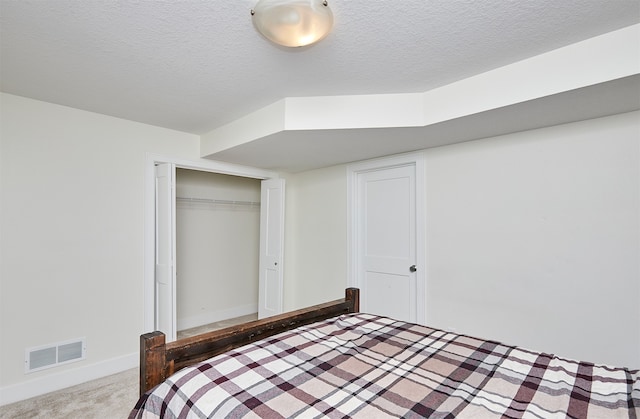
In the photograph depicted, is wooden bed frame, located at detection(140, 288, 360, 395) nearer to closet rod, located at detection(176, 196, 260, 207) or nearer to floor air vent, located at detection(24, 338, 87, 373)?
floor air vent, located at detection(24, 338, 87, 373)

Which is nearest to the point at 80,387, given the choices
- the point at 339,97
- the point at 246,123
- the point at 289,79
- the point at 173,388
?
the point at 173,388

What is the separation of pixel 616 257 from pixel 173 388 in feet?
8.75

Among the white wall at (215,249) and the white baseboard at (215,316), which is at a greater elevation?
the white wall at (215,249)

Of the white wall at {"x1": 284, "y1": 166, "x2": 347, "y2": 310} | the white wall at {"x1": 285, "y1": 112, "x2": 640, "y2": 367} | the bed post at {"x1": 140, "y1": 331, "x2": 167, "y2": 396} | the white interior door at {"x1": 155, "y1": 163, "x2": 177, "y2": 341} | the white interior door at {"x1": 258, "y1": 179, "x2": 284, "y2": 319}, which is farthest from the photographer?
the white interior door at {"x1": 258, "y1": 179, "x2": 284, "y2": 319}

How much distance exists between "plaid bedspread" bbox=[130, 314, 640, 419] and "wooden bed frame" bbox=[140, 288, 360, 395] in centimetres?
11

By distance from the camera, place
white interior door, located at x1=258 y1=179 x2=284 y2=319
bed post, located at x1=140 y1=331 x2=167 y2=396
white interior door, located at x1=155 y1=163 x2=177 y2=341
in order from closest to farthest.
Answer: bed post, located at x1=140 y1=331 x2=167 y2=396 → white interior door, located at x1=155 y1=163 x2=177 y2=341 → white interior door, located at x1=258 y1=179 x2=284 y2=319

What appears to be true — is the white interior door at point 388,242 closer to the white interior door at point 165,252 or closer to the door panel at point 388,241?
the door panel at point 388,241

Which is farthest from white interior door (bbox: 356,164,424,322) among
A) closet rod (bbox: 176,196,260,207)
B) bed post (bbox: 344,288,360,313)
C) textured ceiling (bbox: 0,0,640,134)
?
closet rod (bbox: 176,196,260,207)

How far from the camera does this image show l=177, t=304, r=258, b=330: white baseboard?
4.04m

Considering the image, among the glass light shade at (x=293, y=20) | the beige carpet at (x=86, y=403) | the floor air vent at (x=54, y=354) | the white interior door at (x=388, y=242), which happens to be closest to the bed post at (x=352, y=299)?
the white interior door at (x=388, y=242)

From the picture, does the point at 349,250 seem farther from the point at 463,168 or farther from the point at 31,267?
the point at 31,267

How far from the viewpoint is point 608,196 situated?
216 cm

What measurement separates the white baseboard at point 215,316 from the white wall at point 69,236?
39.8 inches

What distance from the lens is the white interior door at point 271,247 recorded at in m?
3.97
